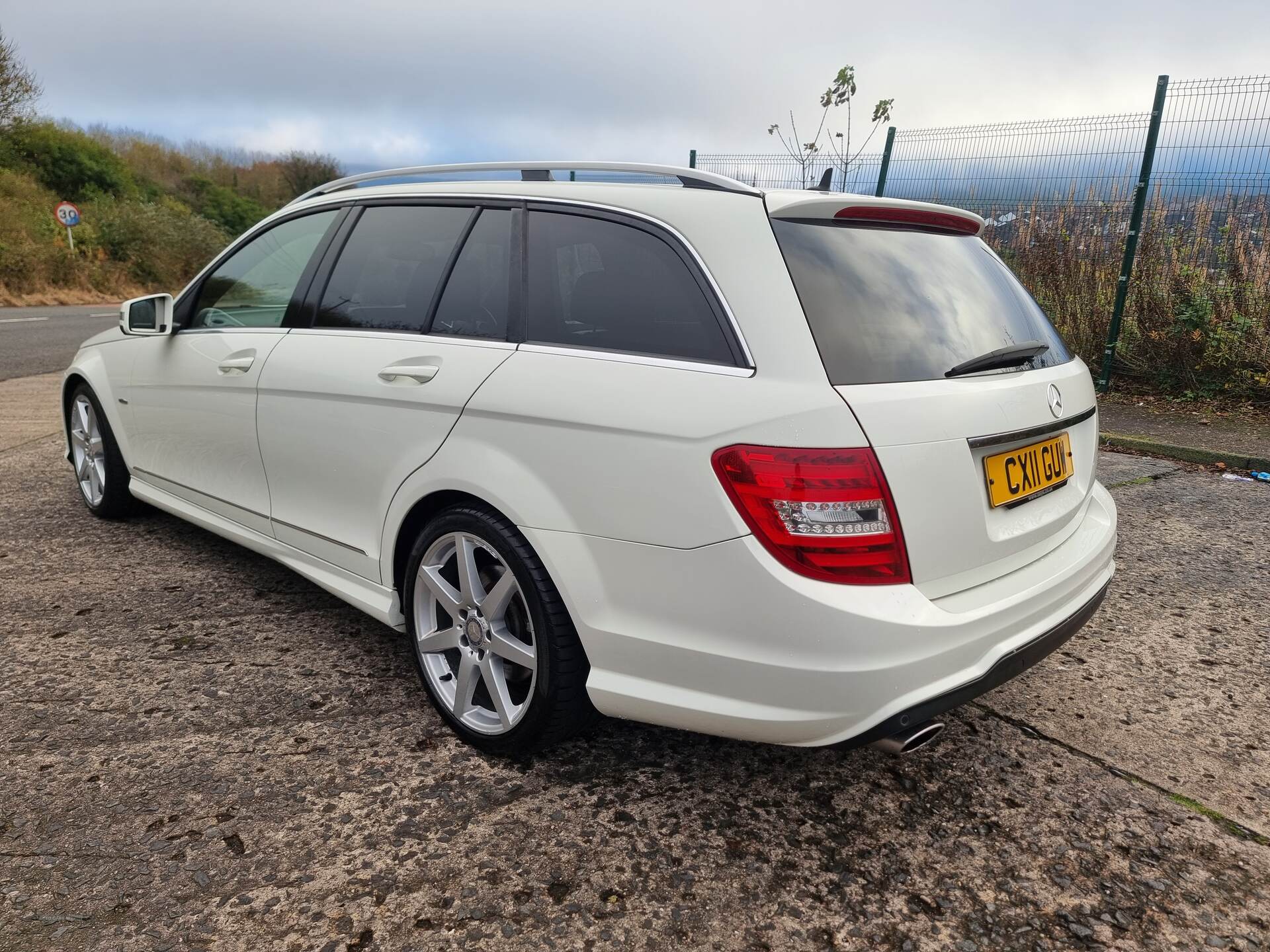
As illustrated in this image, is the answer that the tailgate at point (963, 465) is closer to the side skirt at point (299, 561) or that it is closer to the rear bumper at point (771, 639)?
the rear bumper at point (771, 639)

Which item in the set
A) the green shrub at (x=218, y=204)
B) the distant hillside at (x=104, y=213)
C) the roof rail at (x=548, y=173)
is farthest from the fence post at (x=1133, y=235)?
the green shrub at (x=218, y=204)

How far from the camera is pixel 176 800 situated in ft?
7.56

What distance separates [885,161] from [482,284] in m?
7.73

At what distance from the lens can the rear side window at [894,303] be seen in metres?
2.05

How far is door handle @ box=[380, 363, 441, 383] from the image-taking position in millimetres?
2580

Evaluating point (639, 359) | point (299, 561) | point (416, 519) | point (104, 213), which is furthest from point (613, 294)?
point (104, 213)

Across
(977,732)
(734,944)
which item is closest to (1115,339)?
(977,732)

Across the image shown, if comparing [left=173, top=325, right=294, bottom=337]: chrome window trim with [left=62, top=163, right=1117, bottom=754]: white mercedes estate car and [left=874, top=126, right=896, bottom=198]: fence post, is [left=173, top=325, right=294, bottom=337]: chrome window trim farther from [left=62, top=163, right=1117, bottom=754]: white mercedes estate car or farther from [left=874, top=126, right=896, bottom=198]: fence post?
[left=874, top=126, right=896, bottom=198]: fence post

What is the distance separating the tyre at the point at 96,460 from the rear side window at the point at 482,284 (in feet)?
8.34

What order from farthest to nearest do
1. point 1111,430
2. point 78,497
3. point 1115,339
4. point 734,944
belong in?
1. point 1115,339
2. point 1111,430
3. point 78,497
4. point 734,944

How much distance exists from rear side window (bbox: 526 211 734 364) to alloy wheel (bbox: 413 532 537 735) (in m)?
0.63

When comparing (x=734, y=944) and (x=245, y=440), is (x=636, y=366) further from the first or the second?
(x=245, y=440)

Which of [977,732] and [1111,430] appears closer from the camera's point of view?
[977,732]

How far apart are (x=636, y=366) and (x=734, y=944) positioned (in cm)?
128
